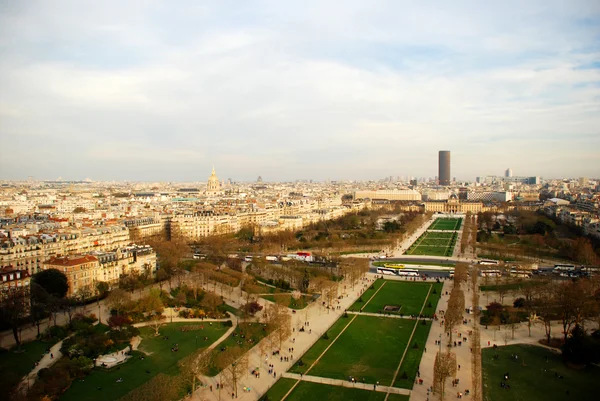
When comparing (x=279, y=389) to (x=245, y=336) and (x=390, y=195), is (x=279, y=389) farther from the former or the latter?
(x=390, y=195)

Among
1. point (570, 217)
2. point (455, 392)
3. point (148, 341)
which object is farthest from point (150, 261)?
point (570, 217)

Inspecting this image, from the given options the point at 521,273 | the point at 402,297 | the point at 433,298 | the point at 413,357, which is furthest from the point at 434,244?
the point at 413,357

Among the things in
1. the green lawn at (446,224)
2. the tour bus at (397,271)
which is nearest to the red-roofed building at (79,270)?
the tour bus at (397,271)

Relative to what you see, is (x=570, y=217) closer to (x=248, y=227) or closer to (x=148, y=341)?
(x=248, y=227)

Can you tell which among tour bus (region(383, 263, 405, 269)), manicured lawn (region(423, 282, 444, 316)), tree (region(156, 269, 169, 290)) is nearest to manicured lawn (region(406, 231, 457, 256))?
tour bus (region(383, 263, 405, 269))

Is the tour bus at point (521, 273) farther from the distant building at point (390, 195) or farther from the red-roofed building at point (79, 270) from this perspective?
the distant building at point (390, 195)

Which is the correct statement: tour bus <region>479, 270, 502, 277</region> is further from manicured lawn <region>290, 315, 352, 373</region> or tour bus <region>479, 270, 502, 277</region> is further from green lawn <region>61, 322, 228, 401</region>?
green lawn <region>61, 322, 228, 401</region>
